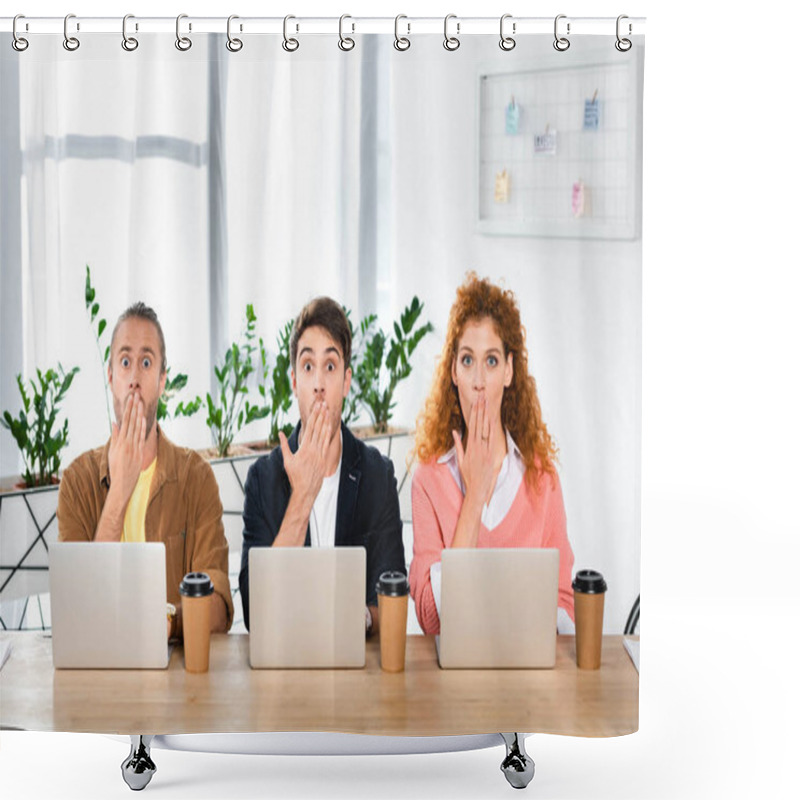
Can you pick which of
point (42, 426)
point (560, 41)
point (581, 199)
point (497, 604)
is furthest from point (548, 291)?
point (42, 426)

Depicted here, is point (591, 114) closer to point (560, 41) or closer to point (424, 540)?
point (560, 41)

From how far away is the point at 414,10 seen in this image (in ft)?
7.36

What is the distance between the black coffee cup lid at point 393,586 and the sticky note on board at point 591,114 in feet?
2.65

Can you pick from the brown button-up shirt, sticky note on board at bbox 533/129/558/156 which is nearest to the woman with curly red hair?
sticky note on board at bbox 533/129/558/156

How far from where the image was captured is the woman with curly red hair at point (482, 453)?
193 centimetres

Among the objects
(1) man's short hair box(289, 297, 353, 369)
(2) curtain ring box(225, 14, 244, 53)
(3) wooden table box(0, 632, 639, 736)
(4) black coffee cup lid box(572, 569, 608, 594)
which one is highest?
(2) curtain ring box(225, 14, 244, 53)

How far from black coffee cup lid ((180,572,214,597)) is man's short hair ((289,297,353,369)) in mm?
410

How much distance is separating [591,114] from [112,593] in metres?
1.13

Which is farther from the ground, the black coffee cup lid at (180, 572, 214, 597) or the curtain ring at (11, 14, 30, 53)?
the curtain ring at (11, 14, 30, 53)

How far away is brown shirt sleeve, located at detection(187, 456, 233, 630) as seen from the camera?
1.95 m

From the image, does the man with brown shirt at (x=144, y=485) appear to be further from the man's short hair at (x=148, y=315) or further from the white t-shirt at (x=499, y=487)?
the white t-shirt at (x=499, y=487)

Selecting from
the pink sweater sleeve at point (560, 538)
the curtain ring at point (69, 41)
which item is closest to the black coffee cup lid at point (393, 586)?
the pink sweater sleeve at point (560, 538)

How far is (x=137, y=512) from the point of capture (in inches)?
77.0

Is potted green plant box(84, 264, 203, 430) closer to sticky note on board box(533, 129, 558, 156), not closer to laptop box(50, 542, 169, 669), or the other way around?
laptop box(50, 542, 169, 669)
